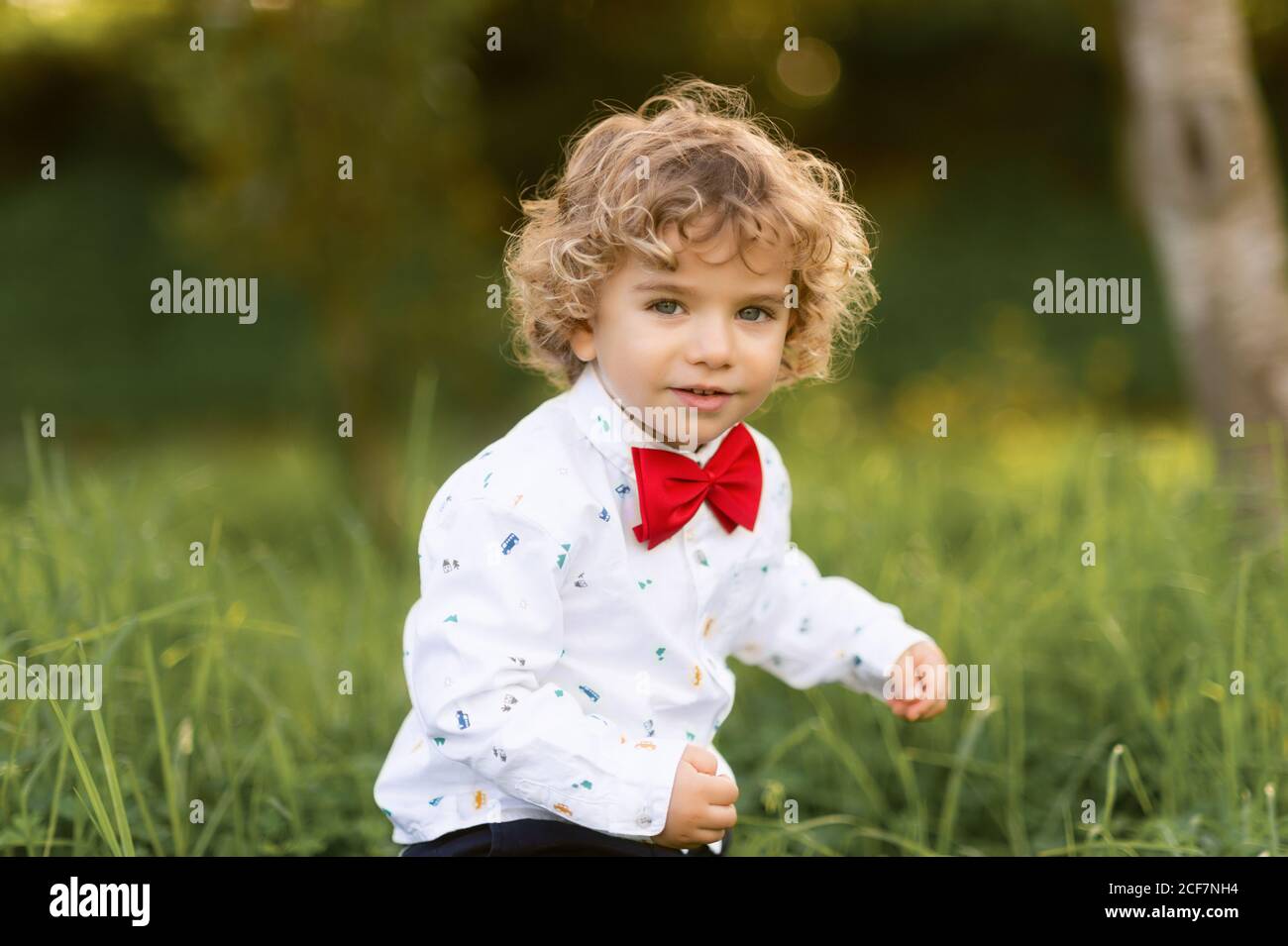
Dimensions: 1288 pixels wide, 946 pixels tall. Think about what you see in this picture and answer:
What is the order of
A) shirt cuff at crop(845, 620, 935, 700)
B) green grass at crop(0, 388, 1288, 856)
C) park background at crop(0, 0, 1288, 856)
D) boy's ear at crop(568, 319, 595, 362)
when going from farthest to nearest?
park background at crop(0, 0, 1288, 856), green grass at crop(0, 388, 1288, 856), shirt cuff at crop(845, 620, 935, 700), boy's ear at crop(568, 319, 595, 362)

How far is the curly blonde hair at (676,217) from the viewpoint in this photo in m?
1.74

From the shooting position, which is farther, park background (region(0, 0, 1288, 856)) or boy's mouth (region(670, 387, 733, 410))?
park background (region(0, 0, 1288, 856))

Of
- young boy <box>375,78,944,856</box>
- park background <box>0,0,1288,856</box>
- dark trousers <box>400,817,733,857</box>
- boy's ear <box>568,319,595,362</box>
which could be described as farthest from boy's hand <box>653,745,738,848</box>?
park background <box>0,0,1288,856</box>

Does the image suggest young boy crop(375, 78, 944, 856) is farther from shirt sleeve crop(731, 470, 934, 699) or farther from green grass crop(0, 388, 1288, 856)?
green grass crop(0, 388, 1288, 856)

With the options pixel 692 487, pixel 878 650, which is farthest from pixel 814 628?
pixel 692 487

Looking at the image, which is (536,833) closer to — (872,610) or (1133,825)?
(872,610)

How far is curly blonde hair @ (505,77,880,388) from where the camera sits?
174 cm

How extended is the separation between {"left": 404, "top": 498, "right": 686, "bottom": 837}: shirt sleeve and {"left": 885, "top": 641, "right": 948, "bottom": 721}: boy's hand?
455mm

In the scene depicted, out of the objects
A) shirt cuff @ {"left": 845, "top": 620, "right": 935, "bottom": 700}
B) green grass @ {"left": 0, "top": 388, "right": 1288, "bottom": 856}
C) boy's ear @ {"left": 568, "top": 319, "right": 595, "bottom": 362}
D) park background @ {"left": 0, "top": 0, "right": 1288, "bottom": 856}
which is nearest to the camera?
boy's ear @ {"left": 568, "top": 319, "right": 595, "bottom": 362}

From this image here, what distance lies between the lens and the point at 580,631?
1.77 m

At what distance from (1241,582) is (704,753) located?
1.18m

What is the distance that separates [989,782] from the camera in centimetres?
267

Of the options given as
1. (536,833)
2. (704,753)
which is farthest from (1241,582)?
(536,833)

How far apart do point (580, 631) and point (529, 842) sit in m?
0.29
